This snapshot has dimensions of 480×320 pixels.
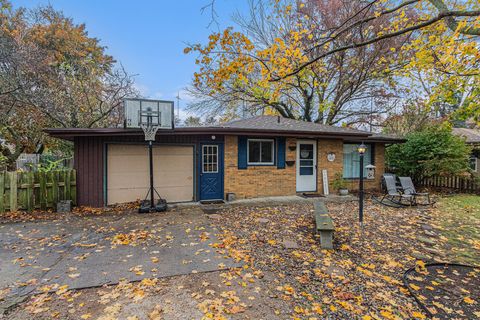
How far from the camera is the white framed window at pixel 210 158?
26.8 ft

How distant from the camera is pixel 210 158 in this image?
27.0 ft

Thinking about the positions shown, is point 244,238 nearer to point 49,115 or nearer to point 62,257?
point 62,257

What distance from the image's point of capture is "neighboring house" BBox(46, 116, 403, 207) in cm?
707

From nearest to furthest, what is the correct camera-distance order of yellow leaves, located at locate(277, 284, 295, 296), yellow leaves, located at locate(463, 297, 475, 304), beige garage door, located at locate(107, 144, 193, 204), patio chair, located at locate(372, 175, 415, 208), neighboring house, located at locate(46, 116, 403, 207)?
yellow leaves, located at locate(463, 297, 475, 304) < yellow leaves, located at locate(277, 284, 295, 296) < neighboring house, located at locate(46, 116, 403, 207) < beige garage door, located at locate(107, 144, 193, 204) < patio chair, located at locate(372, 175, 415, 208)

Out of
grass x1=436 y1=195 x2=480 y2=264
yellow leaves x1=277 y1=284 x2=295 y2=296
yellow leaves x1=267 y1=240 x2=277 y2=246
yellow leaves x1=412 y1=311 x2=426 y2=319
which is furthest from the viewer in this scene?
yellow leaves x1=267 y1=240 x2=277 y2=246

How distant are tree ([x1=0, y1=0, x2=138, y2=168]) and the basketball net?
498 cm

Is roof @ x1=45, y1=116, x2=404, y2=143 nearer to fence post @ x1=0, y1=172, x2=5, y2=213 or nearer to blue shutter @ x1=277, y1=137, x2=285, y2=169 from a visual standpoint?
blue shutter @ x1=277, y1=137, x2=285, y2=169

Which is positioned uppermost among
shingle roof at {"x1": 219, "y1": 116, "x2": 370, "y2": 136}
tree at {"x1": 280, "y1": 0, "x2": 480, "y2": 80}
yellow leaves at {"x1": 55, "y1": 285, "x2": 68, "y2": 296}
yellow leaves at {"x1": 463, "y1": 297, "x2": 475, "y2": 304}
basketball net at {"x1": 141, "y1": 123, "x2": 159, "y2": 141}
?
tree at {"x1": 280, "y1": 0, "x2": 480, "y2": 80}

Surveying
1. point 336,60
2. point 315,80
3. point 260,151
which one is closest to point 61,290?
point 260,151

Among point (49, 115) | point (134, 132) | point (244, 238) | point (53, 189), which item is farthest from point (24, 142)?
point (244, 238)

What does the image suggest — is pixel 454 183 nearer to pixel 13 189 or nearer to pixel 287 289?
pixel 287 289

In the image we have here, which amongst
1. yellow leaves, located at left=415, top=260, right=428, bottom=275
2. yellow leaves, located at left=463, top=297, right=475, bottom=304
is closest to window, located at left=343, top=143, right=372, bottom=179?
yellow leaves, located at left=415, top=260, right=428, bottom=275

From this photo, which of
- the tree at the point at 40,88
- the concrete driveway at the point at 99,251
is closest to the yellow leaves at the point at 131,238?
the concrete driveway at the point at 99,251

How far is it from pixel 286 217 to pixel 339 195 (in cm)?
408
